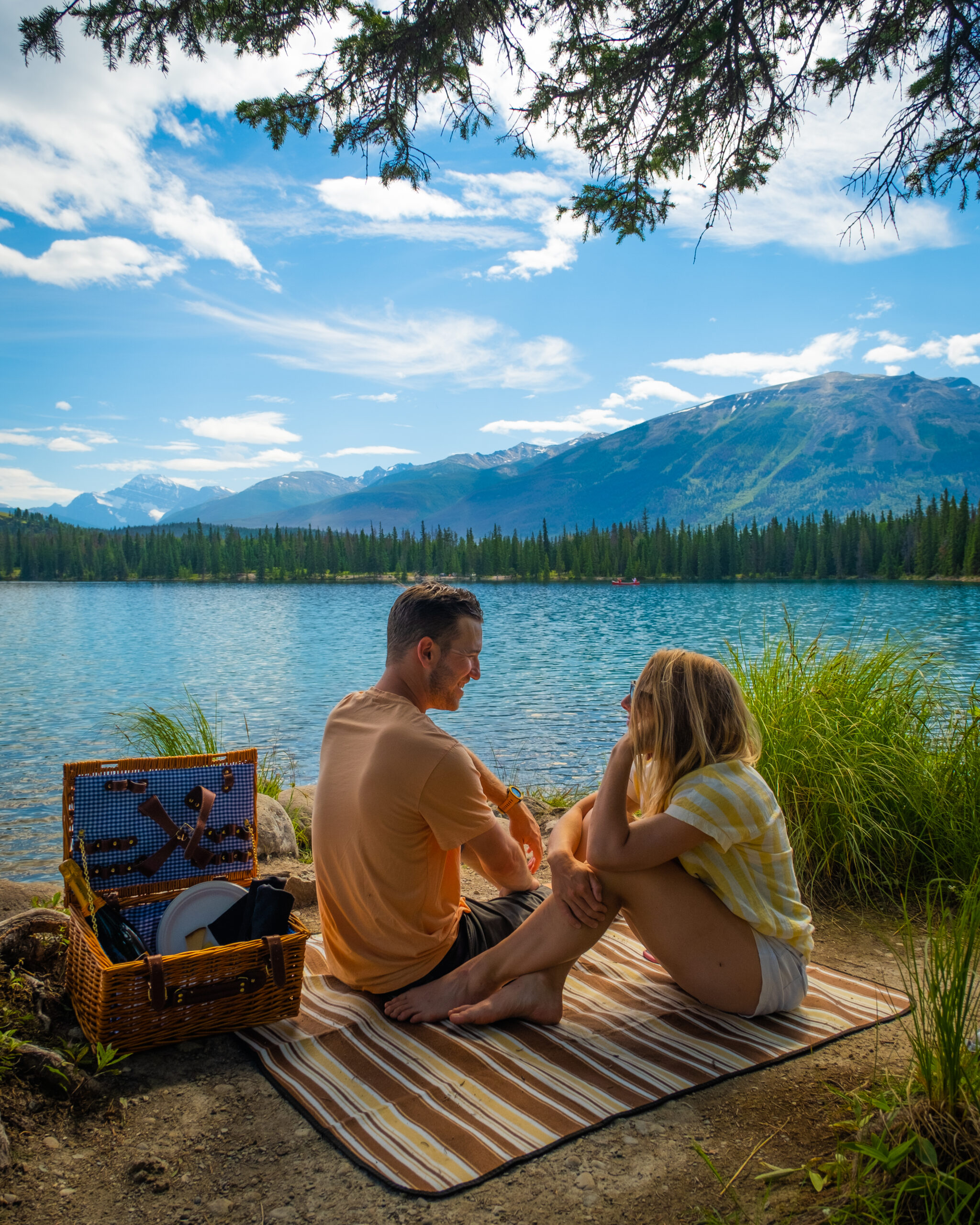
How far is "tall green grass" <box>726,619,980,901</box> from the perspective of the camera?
4824mm

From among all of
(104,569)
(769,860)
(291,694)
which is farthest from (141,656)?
(104,569)

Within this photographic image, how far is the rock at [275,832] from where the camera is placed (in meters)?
6.05

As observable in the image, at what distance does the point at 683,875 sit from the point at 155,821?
7.65ft

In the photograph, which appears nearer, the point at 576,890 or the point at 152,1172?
the point at 152,1172

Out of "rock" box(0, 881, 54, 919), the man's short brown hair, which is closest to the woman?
the man's short brown hair

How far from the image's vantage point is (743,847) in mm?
Result: 3064

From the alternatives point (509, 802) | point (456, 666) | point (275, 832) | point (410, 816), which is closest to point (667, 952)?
point (509, 802)

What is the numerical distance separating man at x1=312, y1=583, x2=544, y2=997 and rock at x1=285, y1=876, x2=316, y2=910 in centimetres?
156

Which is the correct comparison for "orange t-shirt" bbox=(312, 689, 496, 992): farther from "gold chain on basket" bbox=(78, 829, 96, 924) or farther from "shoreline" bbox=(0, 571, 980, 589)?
"shoreline" bbox=(0, 571, 980, 589)

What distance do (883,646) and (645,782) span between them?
12.1 feet

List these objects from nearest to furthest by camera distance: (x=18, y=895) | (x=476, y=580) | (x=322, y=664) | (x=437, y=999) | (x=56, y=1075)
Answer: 1. (x=56, y=1075)
2. (x=437, y=999)
3. (x=18, y=895)
4. (x=322, y=664)
5. (x=476, y=580)

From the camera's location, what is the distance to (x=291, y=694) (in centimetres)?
2359

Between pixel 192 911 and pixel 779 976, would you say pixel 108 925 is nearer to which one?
pixel 192 911

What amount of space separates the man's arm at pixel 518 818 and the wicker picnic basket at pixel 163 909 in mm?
966
